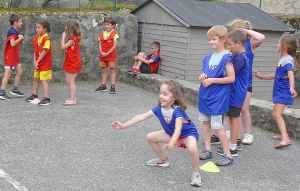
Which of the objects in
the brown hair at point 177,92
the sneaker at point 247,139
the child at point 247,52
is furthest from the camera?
the sneaker at point 247,139

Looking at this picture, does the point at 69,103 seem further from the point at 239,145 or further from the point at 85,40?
the point at 239,145

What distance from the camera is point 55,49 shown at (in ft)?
34.4

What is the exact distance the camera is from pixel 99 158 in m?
5.81

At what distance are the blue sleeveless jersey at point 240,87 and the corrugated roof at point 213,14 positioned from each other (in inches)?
150

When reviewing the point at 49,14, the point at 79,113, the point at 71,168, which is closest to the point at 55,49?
the point at 49,14

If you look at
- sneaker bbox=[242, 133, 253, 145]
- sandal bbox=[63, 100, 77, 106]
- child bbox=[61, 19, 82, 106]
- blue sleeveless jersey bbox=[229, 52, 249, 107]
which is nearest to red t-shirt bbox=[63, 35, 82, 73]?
child bbox=[61, 19, 82, 106]

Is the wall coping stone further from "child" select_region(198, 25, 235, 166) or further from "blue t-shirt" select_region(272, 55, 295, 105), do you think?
"child" select_region(198, 25, 235, 166)

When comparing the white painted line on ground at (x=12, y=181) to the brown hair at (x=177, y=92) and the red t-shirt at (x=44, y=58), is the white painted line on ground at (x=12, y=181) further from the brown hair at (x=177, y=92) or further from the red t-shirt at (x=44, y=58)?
the red t-shirt at (x=44, y=58)

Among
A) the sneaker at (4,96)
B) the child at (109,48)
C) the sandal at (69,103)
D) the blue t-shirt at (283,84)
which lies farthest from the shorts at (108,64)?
the blue t-shirt at (283,84)

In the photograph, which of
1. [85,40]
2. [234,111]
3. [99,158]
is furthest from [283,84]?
[85,40]

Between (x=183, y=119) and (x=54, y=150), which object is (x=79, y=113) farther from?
(x=183, y=119)

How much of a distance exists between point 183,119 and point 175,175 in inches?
23.8

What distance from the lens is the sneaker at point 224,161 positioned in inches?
229

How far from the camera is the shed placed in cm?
1013
